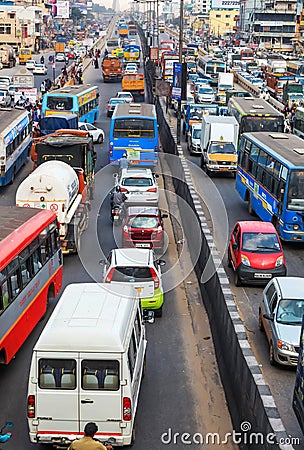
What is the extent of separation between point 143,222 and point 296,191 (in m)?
4.39

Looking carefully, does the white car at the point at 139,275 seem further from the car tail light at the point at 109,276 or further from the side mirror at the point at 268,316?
the side mirror at the point at 268,316

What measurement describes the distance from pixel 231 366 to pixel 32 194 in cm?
879

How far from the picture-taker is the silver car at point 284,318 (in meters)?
13.5

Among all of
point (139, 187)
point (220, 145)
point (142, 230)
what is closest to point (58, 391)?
point (142, 230)

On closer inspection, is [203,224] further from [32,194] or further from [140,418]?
[140,418]

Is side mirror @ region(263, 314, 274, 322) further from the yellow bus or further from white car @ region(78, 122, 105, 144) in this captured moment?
the yellow bus

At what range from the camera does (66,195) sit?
66.1 feet

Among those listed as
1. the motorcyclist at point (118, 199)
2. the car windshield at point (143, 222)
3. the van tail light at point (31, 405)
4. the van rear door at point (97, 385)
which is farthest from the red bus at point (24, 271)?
the motorcyclist at point (118, 199)

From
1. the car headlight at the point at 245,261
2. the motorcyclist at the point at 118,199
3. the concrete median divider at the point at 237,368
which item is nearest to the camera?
the concrete median divider at the point at 237,368

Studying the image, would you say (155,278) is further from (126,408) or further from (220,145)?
(220,145)

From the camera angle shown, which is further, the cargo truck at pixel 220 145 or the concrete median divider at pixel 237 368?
the cargo truck at pixel 220 145

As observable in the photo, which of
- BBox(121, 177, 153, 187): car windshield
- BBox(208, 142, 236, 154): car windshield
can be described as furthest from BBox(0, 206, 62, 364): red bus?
BBox(208, 142, 236, 154): car windshield

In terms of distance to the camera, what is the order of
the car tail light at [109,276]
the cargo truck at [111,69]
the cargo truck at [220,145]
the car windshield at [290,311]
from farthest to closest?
the cargo truck at [111,69], the cargo truck at [220,145], the car tail light at [109,276], the car windshield at [290,311]

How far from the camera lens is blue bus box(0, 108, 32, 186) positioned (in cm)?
2839
